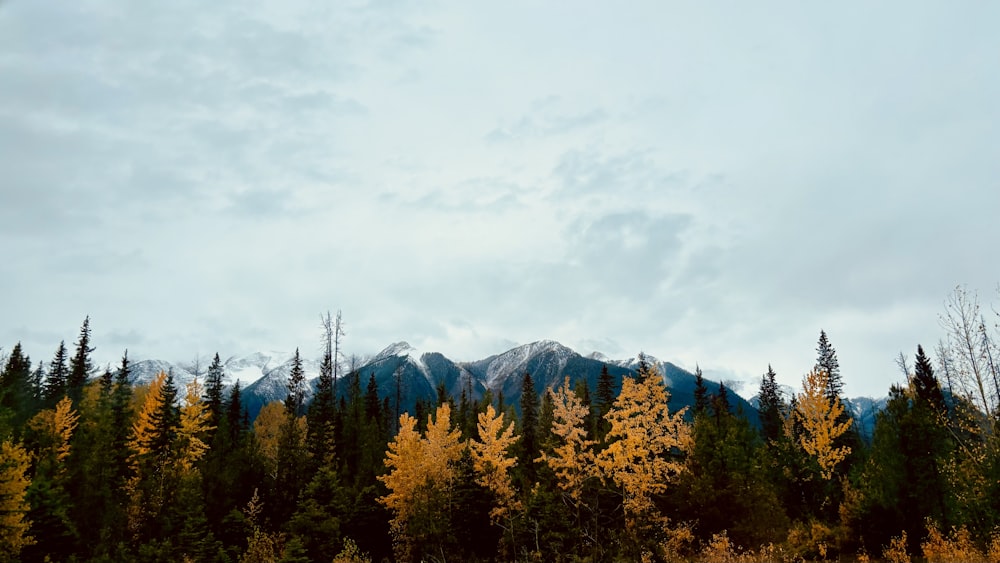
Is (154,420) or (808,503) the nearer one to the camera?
(808,503)

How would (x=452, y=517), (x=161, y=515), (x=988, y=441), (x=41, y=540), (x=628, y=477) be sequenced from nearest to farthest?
(x=988, y=441)
(x=628, y=477)
(x=41, y=540)
(x=452, y=517)
(x=161, y=515)

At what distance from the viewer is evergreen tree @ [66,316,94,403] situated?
2192 inches

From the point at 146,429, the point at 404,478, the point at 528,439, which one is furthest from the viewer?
the point at 528,439

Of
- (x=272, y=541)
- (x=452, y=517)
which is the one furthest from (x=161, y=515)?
(x=452, y=517)

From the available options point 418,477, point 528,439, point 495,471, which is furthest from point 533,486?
point 528,439

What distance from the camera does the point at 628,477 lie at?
2798cm

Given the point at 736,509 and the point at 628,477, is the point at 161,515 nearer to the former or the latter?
the point at 628,477

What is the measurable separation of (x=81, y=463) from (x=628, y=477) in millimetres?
42864

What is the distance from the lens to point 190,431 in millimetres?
47875

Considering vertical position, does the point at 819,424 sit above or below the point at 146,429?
below

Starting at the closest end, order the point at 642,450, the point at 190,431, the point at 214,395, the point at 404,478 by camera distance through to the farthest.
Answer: the point at 642,450
the point at 404,478
the point at 190,431
the point at 214,395

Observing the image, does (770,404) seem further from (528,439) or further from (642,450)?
(642,450)

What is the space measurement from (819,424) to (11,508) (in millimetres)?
46407

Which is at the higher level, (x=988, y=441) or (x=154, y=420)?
(x=154, y=420)
